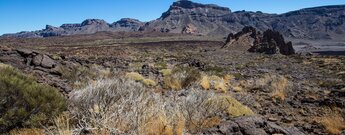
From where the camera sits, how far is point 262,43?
262 ft

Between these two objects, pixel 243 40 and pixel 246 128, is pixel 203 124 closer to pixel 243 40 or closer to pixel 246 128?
pixel 246 128

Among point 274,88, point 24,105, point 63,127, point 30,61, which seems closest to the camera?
point 63,127

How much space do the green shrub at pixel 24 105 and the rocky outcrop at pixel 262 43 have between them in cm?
6724

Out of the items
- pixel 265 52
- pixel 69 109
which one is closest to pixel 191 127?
pixel 69 109

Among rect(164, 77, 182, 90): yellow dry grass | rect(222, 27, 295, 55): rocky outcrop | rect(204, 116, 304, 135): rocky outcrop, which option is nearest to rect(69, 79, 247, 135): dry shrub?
rect(204, 116, 304, 135): rocky outcrop

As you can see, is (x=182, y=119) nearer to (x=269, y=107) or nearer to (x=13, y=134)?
(x=13, y=134)

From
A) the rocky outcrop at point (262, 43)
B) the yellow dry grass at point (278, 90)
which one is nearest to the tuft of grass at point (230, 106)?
the yellow dry grass at point (278, 90)

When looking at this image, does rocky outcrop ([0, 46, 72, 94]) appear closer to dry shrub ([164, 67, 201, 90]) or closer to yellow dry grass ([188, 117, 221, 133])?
dry shrub ([164, 67, 201, 90])

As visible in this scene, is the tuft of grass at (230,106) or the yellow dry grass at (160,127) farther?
the tuft of grass at (230,106)

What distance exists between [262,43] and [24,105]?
248 feet

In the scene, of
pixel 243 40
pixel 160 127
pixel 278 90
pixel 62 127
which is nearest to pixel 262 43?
pixel 243 40

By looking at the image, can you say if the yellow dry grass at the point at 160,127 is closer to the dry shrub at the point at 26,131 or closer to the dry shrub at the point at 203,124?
the dry shrub at the point at 203,124

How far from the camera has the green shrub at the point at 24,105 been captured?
6.89 meters

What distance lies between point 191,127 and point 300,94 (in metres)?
9.82
